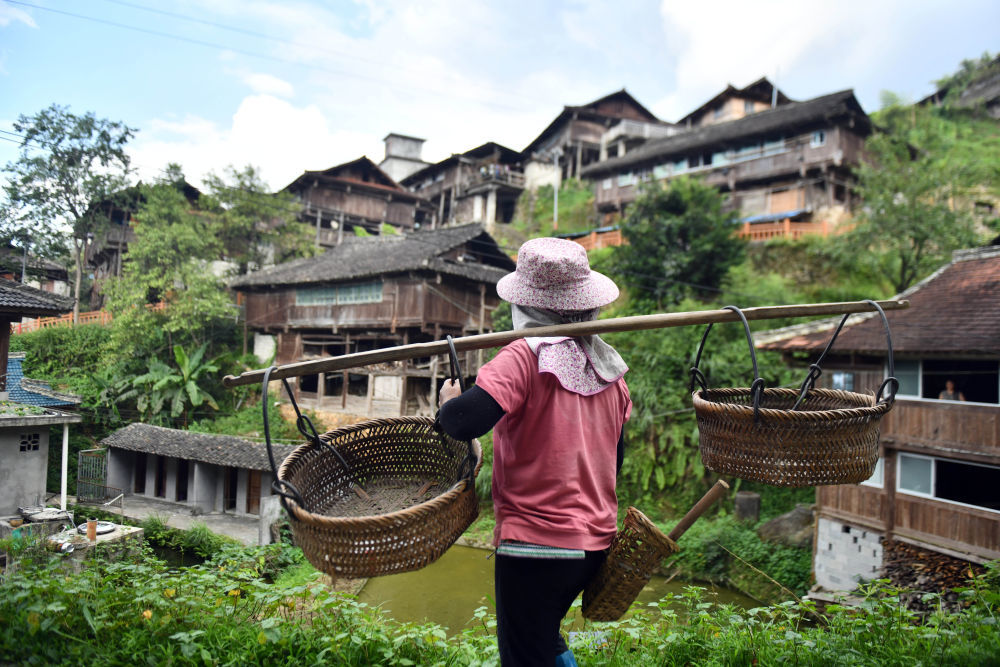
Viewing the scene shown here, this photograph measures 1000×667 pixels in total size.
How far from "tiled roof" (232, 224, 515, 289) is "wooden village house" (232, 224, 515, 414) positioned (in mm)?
34

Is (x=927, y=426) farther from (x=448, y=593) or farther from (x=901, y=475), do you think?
(x=448, y=593)

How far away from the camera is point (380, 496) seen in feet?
8.67

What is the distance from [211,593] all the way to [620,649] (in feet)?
7.48

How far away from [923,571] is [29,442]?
34.0ft

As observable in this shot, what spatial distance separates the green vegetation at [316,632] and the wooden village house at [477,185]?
25252mm

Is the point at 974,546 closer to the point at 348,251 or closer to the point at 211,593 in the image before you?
the point at 211,593

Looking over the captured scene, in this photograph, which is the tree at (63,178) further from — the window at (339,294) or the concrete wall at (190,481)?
the window at (339,294)

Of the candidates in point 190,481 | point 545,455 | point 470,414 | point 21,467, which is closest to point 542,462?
point 545,455

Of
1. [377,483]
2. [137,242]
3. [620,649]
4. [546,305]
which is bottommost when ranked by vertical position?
[620,649]

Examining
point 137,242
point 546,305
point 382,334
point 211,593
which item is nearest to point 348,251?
point 382,334

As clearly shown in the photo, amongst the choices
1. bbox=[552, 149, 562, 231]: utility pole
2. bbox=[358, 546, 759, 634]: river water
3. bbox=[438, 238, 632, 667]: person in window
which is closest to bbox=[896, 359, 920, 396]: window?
bbox=[358, 546, 759, 634]: river water

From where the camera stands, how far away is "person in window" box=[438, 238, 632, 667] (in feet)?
6.05

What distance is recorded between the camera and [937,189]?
12508mm

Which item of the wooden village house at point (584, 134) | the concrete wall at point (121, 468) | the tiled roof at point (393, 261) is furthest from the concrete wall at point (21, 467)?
the wooden village house at point (584, 134)
